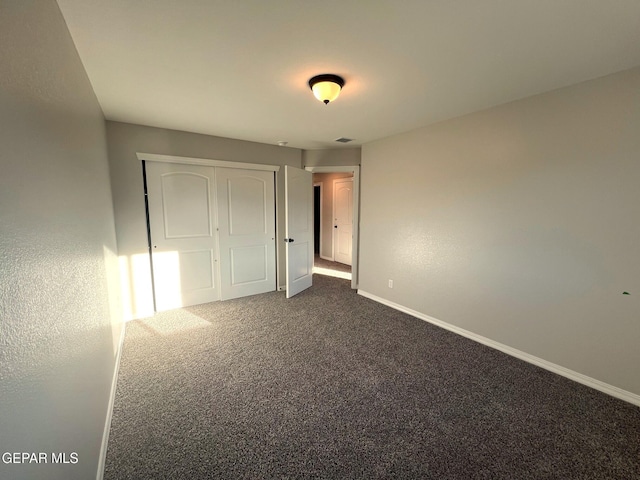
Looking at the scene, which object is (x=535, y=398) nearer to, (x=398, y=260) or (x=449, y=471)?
(x=449, y=471)

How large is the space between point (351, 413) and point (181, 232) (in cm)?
305

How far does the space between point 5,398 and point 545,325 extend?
10.9 feet

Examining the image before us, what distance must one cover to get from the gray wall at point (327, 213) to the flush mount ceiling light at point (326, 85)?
4.45 m

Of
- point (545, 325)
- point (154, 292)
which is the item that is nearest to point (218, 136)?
point (154, 292)

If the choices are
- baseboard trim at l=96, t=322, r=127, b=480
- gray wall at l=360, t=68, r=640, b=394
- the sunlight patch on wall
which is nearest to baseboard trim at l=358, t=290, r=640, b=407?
gray wall at l=360, t=68, r=640, b=394

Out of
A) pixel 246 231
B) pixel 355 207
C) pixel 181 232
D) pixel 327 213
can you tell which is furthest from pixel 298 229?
pixel 327 213

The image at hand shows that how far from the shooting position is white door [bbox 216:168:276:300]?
393 centimetres

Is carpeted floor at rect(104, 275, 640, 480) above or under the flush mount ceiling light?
under

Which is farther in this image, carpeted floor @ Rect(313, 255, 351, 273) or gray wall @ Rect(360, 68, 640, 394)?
carpeted floor @ Rect(313, 255, 351, 273)

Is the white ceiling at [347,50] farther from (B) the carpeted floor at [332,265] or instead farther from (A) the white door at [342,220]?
(B) the carpeted floor at [332,265]

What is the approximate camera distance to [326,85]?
2.04 metres

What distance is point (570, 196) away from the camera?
2217 mm

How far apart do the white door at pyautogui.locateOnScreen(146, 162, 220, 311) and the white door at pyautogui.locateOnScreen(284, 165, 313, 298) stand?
107 cm

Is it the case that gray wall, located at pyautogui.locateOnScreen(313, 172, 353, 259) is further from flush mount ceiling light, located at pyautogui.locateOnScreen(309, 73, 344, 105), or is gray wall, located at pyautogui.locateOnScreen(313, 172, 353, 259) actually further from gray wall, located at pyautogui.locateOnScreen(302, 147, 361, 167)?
flush mount ceiling light, located at pyautogui.locateOnScreen(309, 73, 344, 105)
